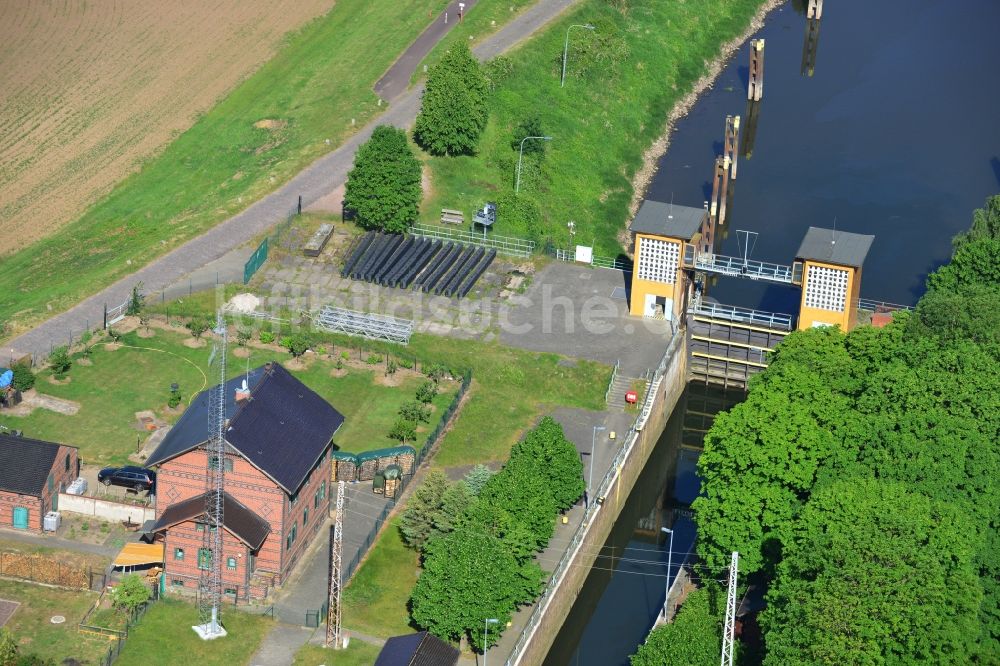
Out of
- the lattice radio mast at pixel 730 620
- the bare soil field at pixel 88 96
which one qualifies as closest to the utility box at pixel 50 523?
the lattice radio mast at pixel 730 620

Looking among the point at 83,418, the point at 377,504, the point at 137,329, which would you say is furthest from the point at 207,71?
the point at 377,504

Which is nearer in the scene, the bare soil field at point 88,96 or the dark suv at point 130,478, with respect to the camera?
the dark suv at point 130,478

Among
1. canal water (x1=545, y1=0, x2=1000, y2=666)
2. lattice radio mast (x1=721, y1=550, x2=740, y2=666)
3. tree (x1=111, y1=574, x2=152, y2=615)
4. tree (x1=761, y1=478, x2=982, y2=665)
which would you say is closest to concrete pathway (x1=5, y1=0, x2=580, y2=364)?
canal water (x1=545, y1=0, x2=1000, y2=666)

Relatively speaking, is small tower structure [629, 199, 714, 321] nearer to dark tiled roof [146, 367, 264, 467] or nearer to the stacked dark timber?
the stacked dark timber

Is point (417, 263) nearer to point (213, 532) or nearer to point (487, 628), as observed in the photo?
point (213, 532)

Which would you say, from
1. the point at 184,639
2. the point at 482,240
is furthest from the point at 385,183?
the point at 184,639

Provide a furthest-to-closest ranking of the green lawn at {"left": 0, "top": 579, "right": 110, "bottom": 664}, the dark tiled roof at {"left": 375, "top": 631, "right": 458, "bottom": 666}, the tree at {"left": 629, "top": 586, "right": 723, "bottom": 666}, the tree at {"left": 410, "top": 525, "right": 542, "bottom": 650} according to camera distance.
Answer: the tree at {"left": 410, "top": 525, "right": 542, "bottom": 650}
the green lawn at {"left": 0, "top": 579, "right": 110, "bottom": 664}
the tree at {"left": 629, "top": 586, "right": 723, "bottom": 666}
the dark tiled roof at {"left": 375, "top": 631, "right": 458, "bottom": 666}

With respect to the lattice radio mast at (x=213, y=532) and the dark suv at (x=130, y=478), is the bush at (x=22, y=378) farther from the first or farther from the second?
the lattice radio mast at (x=213, y=532)
